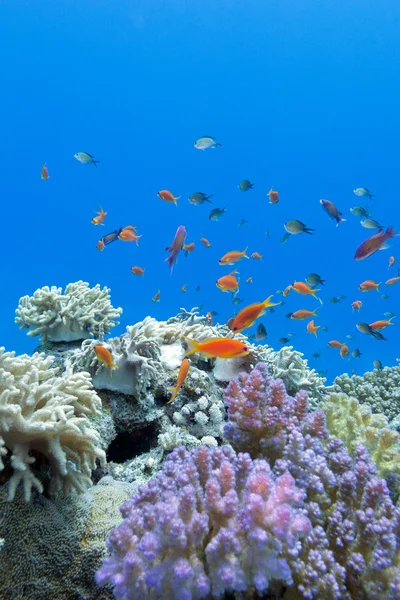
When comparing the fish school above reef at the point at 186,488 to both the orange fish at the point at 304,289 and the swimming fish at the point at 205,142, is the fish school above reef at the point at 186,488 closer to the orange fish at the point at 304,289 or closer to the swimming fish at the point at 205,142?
the orange fish at the point at 304,289

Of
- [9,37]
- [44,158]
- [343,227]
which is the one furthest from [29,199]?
[343,227]

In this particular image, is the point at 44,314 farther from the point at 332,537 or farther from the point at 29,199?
the point at 29,199

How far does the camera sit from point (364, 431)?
→ 2.59 m

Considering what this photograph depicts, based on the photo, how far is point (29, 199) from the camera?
92000mm

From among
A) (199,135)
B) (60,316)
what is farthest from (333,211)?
(199,135)

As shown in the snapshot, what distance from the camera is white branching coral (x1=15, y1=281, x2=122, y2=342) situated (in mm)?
4574

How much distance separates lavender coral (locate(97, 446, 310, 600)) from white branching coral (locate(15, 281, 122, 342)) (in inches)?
122

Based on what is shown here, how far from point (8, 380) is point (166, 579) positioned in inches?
65.3

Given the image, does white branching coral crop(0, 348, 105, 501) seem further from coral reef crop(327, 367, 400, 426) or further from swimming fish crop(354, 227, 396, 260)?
swimming fish crop(354, 227, 396, 260)

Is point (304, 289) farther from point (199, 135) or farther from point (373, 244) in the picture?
point (199, 135)

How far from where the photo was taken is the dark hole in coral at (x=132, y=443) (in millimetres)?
4066

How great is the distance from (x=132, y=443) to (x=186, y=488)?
2.82 metres

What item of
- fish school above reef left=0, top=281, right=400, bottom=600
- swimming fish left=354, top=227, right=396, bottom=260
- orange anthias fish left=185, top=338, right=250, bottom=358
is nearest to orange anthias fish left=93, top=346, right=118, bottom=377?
fish school above reef left=0, top=281, right=400, bottom=600

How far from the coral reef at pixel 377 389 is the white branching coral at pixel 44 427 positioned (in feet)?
14.0
